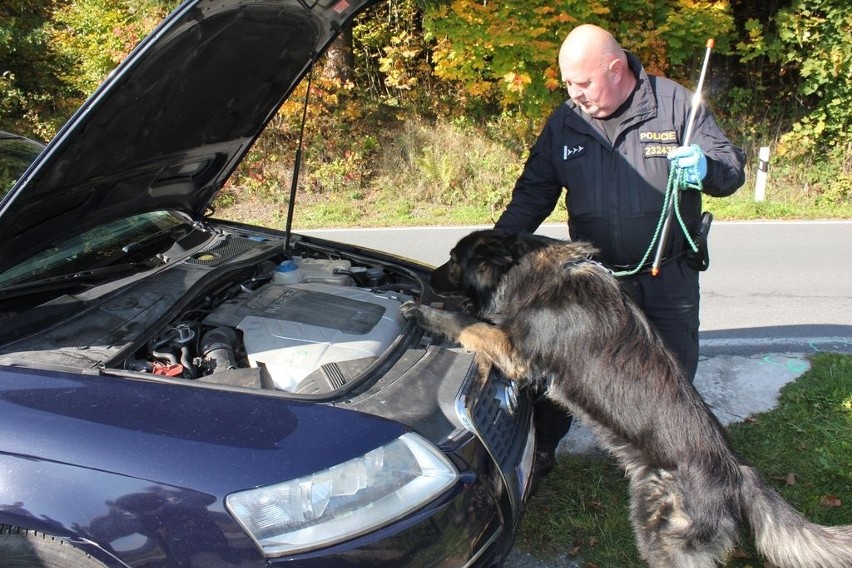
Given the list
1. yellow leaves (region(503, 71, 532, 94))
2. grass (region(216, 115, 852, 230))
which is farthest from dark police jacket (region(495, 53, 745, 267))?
yellow leaves (region(503, 71, 532, 94))

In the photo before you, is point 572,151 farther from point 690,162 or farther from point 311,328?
point 311,328

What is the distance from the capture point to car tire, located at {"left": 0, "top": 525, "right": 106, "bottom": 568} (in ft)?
5.47

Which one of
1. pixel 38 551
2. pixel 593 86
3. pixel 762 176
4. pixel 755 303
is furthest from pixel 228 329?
pixel 762 176

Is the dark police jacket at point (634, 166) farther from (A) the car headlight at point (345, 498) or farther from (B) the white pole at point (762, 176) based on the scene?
(B) the white pole at point (762, 176)

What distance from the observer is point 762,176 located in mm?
9750

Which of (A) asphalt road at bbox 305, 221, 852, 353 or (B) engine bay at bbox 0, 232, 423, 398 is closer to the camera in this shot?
(B) engine bay at bbox 0, 232, 423, 398

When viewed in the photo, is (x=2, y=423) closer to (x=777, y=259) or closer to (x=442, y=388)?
(x=442, y=388)

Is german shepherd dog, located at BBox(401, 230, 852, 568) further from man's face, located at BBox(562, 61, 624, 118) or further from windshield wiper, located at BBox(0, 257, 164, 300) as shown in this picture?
windshield wiper, located at BBox(0, 257, 164, 300)

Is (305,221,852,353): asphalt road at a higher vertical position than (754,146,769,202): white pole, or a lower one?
lower

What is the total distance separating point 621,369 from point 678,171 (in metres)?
0.88

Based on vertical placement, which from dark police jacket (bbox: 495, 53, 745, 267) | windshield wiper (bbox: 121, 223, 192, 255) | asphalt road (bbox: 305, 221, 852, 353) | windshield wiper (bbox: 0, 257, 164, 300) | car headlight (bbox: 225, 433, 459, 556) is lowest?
asphalt road (bbox: 305, 221, 852, 353)

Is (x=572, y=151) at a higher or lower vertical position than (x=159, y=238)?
higher

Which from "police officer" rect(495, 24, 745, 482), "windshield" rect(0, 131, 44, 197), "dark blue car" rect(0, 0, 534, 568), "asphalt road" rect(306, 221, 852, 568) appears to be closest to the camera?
"dark blue car" rect(0, 0, 534, 568)

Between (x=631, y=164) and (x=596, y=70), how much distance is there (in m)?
0.44
